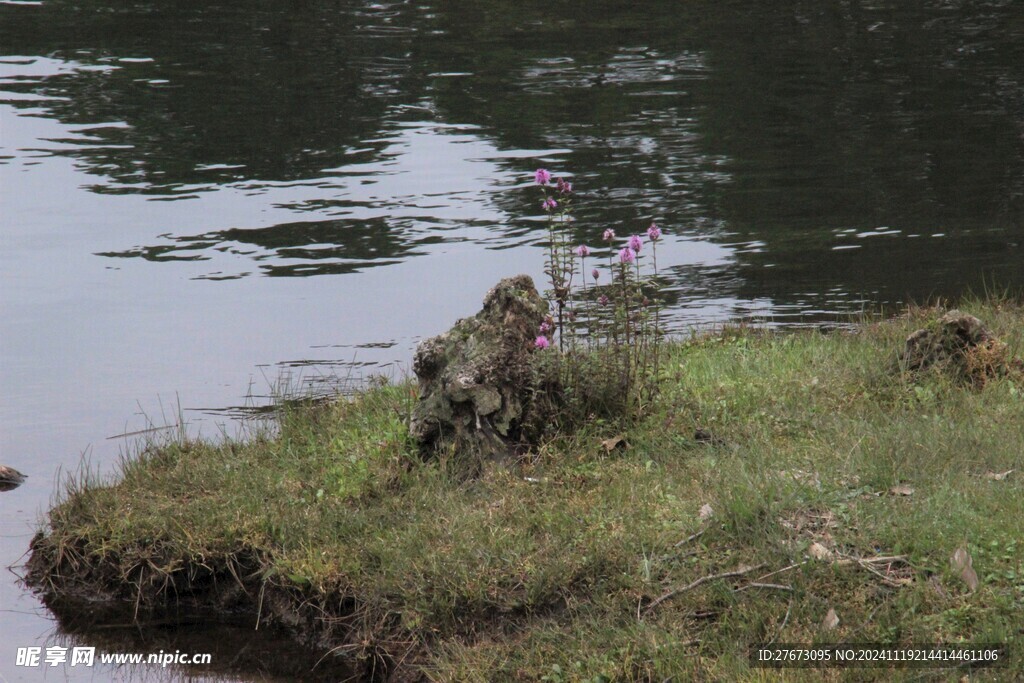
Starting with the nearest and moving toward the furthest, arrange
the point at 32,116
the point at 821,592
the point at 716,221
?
the point at 821,592 → the point at 716,221 → the point at 32,116

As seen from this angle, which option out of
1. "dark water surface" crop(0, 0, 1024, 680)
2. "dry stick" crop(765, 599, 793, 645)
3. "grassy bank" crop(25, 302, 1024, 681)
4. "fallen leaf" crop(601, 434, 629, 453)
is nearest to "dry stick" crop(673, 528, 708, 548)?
"grassy bank" crop(25, 302, 1024, 681)

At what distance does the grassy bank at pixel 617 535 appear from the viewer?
4.66m

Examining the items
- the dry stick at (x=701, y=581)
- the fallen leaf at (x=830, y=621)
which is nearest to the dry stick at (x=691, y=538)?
the dry stick at (x=701, y=581)

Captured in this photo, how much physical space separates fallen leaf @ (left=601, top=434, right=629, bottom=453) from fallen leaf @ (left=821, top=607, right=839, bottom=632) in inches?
73.6

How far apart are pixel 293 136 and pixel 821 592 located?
14.0 meters

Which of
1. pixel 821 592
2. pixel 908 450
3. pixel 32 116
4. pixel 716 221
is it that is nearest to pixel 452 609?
pixel 821 592

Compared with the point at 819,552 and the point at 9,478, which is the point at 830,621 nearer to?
the point at 819,552

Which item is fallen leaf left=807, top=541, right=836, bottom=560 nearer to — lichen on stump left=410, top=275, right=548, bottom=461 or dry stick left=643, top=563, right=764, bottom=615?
dry stick left=643, top=563, right=764, bottom=615

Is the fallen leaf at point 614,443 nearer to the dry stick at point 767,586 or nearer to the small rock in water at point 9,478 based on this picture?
the dry stick at point 767,586

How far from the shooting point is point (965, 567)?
184 inches

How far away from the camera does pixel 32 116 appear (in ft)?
60.0

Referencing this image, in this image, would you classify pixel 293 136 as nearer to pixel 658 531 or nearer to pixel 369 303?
pixel 369 303

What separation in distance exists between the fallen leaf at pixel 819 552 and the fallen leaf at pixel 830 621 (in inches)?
10.9

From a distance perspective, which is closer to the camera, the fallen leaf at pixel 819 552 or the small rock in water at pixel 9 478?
the fallen leaf at pixel 819 552
